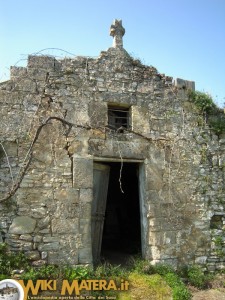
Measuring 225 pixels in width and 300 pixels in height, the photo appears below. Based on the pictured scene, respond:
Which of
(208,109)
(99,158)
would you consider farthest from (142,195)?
(208,109)

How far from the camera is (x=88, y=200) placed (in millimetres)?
5676

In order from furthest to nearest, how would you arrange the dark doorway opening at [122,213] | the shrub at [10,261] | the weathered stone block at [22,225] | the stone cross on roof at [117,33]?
the dark doorway opening at [122,213] < the stone cross on roof at [117,33] < the weathered stone block at [22,225] < the shrub at [10,261]

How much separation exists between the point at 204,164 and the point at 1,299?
472 centimetres

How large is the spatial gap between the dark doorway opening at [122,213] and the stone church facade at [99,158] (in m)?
1.56

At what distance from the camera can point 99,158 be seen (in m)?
5.98

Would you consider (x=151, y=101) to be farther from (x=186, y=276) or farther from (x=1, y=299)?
(x=1, y=299)

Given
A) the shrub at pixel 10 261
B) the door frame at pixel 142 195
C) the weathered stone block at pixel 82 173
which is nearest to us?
the shrub at pixel 10 261

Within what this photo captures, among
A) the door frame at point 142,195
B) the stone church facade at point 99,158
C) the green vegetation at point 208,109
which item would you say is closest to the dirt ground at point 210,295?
the stone church facade at point 99,158

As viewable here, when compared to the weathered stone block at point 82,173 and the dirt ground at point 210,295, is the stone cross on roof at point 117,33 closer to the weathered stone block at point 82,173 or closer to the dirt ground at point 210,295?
the weathered stone block at point 82,173

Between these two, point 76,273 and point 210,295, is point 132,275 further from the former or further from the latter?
point 210,295

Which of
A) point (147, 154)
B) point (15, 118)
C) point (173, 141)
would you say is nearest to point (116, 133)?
point (147, 154)

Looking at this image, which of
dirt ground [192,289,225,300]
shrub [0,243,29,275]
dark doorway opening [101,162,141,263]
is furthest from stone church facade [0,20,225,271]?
dark doorway opening [101,162,141,263]

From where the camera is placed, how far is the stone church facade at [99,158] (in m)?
5.38

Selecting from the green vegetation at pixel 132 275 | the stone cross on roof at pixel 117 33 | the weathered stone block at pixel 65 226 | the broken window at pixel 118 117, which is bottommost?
the green vegetation at pixel 132 275
